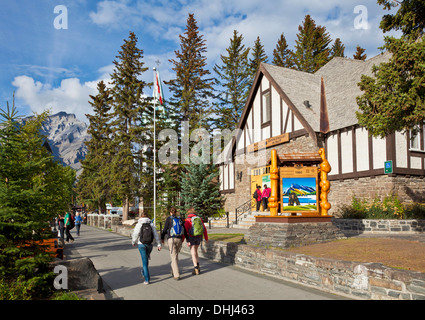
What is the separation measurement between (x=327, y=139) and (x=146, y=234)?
1448cm

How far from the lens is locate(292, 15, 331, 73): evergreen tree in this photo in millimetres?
46312

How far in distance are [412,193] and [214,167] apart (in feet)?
55.4

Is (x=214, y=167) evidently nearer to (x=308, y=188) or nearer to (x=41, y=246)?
(x=308, y=188)

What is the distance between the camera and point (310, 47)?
4716cm

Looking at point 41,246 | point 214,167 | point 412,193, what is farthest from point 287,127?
point 41,246

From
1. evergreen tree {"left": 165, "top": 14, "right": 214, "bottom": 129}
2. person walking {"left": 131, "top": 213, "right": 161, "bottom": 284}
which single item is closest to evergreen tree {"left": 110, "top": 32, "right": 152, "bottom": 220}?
evergreen tree {"left": 165, "top": 14, "right": 214, "bottom": 129}

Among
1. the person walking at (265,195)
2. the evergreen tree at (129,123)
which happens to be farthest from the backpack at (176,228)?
the evergreen tree at (129,123)

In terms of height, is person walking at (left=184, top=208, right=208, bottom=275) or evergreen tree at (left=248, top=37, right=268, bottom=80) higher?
evergreen tree at (left=248, top=37, right=268, bottom=80)

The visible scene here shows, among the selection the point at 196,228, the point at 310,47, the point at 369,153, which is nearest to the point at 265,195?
the point at 369,153

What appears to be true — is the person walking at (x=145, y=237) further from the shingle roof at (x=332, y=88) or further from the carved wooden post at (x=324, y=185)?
the shingle roof at (x=332, y=88)

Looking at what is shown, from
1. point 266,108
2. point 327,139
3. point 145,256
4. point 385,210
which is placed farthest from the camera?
point 266,108

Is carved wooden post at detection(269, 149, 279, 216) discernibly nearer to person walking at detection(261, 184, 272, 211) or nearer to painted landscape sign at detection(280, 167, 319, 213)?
painted landscape sign at detection(280, 167, 319, 213)

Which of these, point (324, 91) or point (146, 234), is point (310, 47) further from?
point (146, 234)

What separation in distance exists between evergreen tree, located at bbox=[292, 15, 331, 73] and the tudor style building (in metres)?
21.1
